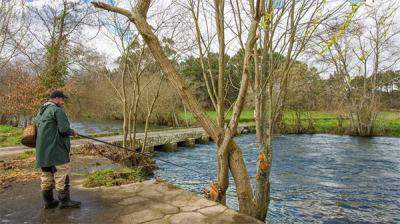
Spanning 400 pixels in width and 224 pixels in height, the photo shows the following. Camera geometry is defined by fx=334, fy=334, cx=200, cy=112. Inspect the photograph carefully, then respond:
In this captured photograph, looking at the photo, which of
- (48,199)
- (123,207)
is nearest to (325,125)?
(123,207)

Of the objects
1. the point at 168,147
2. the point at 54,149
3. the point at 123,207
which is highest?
the point at 54,149

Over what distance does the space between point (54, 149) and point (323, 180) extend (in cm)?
1086

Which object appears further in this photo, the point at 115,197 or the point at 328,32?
the point at 328,32

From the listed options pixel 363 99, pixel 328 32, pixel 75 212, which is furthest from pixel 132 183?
pixel 363 99

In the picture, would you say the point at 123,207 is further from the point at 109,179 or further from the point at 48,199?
the point at 109,179

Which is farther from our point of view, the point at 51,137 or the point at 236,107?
the point at 236,107

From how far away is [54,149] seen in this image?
485 cm

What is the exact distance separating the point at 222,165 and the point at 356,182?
909cm

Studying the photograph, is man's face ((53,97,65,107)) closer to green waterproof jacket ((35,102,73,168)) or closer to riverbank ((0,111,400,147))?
green waterproof jacket ((35,102,73,168))

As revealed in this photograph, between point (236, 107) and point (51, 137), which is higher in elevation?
point (236, 107)

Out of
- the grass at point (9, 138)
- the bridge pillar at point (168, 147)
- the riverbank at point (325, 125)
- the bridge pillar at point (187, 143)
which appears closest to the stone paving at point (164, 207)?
the grass at point (9, 138)

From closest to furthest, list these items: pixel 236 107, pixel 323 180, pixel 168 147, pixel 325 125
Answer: pixel 236 107 < pixel 323 180 < pixel 168 147 < pixel 325 125

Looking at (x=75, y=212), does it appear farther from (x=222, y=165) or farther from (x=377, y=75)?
(x=377, y=75)

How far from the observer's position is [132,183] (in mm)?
6555
